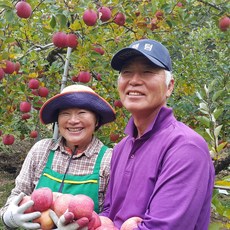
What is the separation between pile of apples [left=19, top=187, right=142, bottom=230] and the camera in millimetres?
1319

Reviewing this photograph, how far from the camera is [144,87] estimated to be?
4.56 ft

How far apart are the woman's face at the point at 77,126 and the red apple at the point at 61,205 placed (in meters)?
0.46

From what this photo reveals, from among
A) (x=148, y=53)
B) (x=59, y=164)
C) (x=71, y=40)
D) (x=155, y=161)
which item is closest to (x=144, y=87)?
(x=148, y=53)

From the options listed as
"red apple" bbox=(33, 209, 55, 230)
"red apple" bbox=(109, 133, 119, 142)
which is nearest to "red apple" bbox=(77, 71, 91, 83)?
"red apple" bbox=(109, 133, 119, 142)

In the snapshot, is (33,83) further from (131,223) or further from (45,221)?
(131,223)

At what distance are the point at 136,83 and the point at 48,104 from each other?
2.21 feet

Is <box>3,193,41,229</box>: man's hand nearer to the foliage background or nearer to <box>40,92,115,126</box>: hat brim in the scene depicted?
<box>40,92,115,126</box>: hat brim

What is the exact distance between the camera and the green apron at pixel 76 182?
177 cm

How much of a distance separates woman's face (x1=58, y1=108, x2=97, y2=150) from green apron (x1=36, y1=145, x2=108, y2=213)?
0.11 meters

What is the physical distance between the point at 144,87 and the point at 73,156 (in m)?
0.64

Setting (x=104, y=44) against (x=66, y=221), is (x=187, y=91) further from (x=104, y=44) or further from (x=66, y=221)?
(x=66, y=221)

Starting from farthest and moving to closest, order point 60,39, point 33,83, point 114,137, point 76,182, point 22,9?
1. point 33,83
2. point 114,137
3. point 60,39
4. point 22,9
5. point 76,182

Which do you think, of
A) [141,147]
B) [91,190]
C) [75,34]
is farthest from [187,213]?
[75,34]

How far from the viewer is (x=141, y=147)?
142cm
